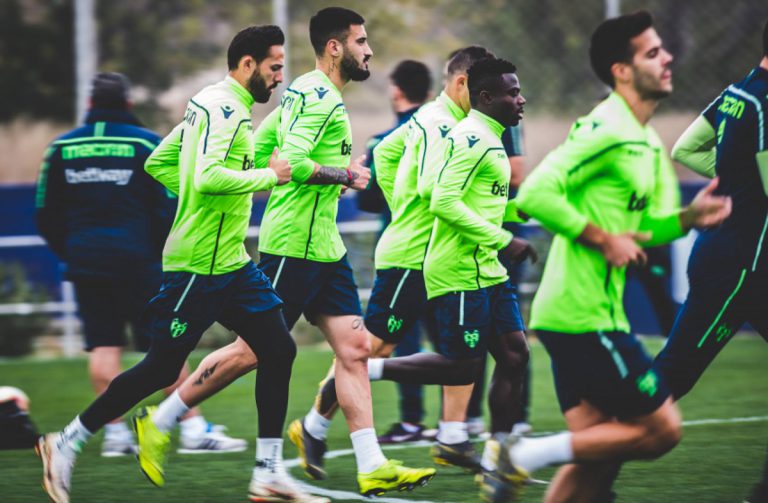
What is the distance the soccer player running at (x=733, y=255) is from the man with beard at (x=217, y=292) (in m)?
1.89

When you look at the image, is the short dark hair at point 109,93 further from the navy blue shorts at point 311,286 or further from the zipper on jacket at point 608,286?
the zipper on jacket at point 608,286

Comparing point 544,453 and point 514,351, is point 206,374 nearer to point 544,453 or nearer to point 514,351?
point 514,351

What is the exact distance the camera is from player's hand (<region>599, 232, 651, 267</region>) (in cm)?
487

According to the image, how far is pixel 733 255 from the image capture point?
6.03 meters

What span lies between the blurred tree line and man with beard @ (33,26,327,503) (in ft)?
33.7

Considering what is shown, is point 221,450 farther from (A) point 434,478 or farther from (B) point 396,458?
(A) point 434,478

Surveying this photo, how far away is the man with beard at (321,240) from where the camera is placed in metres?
6.59

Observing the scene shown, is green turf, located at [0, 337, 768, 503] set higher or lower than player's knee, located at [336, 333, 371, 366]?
lower

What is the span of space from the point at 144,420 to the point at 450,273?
175cm

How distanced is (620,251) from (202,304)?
2252 mm

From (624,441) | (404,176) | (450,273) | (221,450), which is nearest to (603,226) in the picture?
(624,441)

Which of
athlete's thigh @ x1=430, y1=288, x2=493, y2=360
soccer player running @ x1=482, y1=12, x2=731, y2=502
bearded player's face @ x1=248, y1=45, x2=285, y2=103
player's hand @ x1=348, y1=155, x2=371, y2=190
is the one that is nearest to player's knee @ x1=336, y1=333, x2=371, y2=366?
athlete's thigh @ x1=430, y1=288, x2=493, y2=360

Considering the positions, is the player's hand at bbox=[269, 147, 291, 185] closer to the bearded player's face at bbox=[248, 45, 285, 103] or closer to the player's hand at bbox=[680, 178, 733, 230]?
the bearded player's face at bbox=[248, 45, 285, 103]

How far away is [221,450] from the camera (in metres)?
8.11
